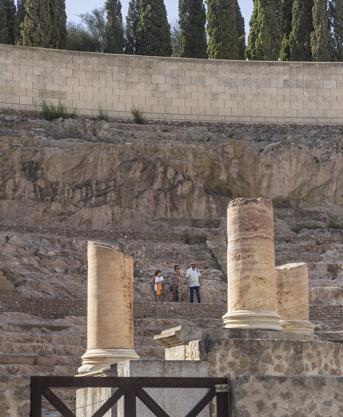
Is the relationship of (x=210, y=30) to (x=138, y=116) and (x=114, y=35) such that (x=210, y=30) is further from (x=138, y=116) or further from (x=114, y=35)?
(x=138, y=116)

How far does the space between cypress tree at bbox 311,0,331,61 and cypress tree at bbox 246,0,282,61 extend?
1.26m

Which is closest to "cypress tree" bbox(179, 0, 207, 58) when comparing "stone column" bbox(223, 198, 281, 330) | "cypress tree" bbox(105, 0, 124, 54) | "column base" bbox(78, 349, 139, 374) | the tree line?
the tree line

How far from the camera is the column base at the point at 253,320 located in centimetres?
1587

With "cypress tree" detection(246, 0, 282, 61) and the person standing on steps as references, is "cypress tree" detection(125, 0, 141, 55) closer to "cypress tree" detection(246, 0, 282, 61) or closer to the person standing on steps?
"cypress tree" detection(246, 0, 282, 61)

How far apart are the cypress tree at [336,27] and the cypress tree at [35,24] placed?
10.3m

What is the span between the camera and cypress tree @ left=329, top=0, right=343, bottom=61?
3991 centimetres

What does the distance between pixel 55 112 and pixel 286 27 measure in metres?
11.6

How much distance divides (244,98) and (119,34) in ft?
20.2

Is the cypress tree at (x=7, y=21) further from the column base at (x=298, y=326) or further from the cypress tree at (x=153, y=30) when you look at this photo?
the column base at (x=298, y=326)

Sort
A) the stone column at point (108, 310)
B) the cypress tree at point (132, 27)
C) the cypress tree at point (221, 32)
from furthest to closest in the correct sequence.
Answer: the cypress tree at point (132, 27) → the cypress tree at point (221, 32) → the stone column at point (108, 310)

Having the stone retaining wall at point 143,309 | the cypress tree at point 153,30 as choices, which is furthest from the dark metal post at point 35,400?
the cypress tree at point 153,30

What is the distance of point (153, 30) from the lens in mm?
38562

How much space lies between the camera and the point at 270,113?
35.3 meters

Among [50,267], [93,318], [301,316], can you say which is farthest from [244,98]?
[93,318]
